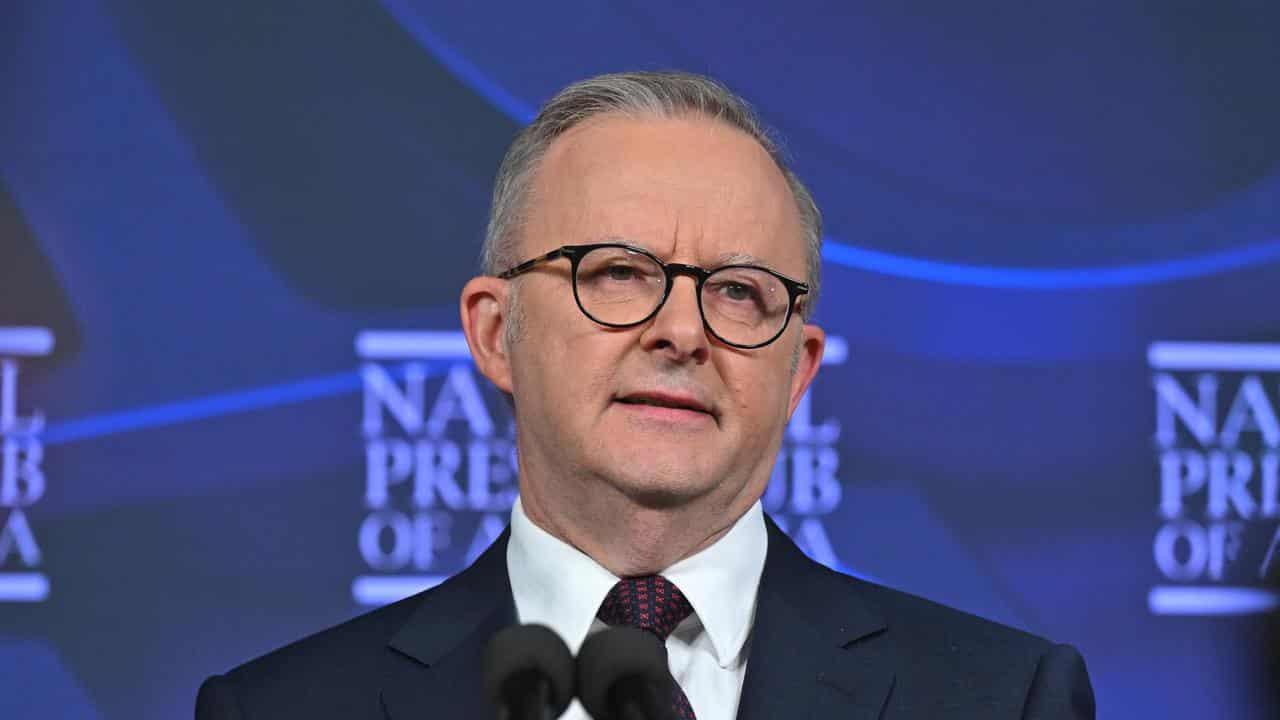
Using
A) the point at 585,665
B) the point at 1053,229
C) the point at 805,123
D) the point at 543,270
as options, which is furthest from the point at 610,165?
the point at 1053,229

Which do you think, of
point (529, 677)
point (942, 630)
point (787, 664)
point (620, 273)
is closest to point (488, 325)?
point (620, 273)

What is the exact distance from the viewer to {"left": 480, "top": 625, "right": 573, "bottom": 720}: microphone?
108 cm

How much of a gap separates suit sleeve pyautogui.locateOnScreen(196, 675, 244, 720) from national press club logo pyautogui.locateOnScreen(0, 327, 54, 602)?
3.52 ft

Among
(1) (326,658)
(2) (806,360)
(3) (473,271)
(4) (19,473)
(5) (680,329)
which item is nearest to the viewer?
(5) (680,329)

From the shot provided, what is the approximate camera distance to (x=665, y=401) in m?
1.71

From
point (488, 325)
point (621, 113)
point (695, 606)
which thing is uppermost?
point (621, 113)

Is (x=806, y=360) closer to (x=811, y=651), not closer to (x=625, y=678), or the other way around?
(x=811, y=651)

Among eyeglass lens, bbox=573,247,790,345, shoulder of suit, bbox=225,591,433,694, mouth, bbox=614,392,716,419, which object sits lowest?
shoulder of suit, bbox=225,591,433,694

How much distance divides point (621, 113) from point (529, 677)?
3.41 feet

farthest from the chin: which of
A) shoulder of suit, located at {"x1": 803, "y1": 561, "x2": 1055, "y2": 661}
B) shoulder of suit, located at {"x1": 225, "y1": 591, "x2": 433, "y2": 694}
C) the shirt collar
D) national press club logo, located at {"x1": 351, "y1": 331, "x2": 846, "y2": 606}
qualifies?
national press club logo, located at {"x1": 351, "y1": 331, "x2": 846, "y2": 606}

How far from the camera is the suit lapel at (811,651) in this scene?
176 cm

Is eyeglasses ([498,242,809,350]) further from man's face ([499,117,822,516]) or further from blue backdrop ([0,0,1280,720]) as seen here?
blue backdrop ([0,0,1280,720])

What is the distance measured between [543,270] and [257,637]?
138cm

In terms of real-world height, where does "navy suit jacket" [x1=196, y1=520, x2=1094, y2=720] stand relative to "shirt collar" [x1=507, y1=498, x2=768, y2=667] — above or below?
below
